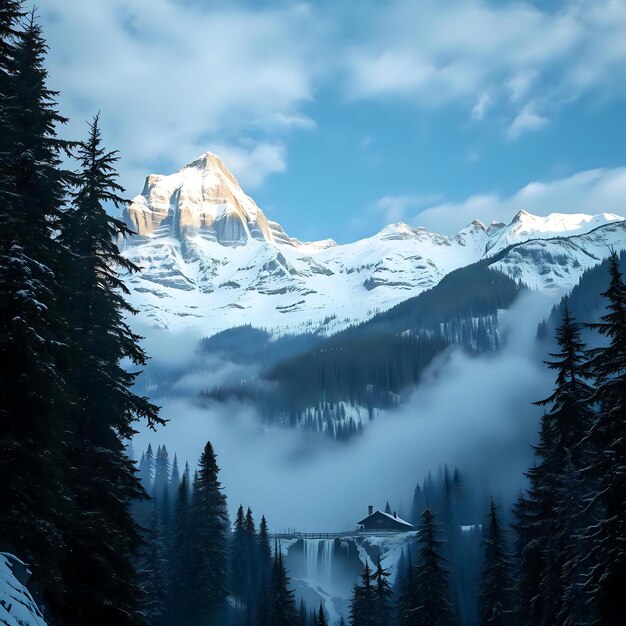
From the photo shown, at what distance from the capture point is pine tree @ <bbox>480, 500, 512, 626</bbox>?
47094 millimetres

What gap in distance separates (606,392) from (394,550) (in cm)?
10119

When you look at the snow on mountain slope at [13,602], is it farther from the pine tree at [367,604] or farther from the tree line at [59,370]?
the pine tree at [367,604]

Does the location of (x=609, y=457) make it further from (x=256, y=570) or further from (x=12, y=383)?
(x=256, y=570)

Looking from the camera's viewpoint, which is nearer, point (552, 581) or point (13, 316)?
point (13, 316)

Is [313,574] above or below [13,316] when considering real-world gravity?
below

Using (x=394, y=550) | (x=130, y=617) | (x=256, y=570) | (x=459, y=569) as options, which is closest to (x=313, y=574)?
(x=394, y=550)

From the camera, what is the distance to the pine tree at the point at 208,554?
4800cm

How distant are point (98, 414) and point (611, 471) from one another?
54.2 feet

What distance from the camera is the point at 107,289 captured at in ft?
80.6

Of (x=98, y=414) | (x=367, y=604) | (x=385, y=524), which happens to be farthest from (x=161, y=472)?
(x=98, y=414)

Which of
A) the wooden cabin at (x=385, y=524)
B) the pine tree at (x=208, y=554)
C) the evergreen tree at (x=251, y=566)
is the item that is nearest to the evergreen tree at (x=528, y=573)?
the pine tree at (x=208, y=554)

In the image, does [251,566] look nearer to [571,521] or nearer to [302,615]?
[302,615]

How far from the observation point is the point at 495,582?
48.4 meters

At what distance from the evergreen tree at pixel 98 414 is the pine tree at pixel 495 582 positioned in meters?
31.9
